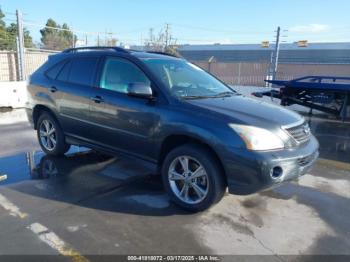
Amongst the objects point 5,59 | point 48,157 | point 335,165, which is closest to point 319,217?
point 335,165

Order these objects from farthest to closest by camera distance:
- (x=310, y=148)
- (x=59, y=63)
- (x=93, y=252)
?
1. (x=59, y=63)
2. (x=310, y=148)
3. (x=93, y=252)

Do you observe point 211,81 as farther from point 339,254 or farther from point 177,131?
point 339,254

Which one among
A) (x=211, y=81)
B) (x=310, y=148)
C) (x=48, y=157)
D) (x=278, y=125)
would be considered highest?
(x=211, y=81)

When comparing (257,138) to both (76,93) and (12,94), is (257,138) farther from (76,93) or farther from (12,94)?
(12,94)

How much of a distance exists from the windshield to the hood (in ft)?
0.86

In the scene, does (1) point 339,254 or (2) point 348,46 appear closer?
(1) point 339,254

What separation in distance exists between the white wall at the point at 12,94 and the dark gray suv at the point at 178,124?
6665 millimetres

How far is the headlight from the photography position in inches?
139

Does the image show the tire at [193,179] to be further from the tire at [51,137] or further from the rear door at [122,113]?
the tire at [51,137]

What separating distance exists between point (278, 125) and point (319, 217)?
120 centimetres

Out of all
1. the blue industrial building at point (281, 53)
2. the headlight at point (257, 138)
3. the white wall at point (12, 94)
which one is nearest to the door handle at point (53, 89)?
the headlight at point (257, 138)

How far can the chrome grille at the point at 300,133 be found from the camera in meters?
3.88

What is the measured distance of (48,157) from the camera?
5.95 meters

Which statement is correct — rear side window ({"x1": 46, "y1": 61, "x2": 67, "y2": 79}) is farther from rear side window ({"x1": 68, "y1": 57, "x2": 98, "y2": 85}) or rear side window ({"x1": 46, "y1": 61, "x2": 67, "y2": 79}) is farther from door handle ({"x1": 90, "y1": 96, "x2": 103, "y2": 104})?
door handle ({"x1": 90, "y1": 96, "x2": 103, "y2": 104})
